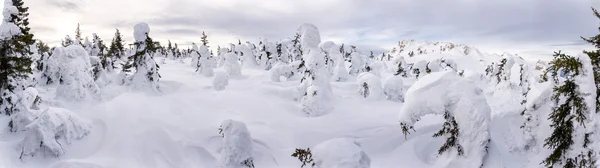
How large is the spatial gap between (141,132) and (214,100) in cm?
772

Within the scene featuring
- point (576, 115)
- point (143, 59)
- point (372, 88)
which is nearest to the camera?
point (576, 115)

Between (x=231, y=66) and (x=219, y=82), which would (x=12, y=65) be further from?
(x=231, y=66)

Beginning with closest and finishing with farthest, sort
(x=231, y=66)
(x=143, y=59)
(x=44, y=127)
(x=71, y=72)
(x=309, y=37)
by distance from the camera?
1. (x=44, y=127)
2. (x=71, y=72)
3. (x=309, y=37)
4. (x=143, y=59)
5. (x=231, y=66)

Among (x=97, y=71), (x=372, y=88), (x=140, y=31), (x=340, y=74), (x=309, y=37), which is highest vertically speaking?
(x=140, y=31)

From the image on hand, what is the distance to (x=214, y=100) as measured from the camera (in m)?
25.2

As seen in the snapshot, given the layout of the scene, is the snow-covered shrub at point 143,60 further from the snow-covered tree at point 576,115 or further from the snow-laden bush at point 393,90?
the snow-covered tree at point 576,115

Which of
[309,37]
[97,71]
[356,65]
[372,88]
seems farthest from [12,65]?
[356,65]

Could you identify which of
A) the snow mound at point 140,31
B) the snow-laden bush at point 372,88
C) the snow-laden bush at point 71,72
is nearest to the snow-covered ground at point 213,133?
the snow-laden bush at point 71,72

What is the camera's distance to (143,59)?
24.1 metres

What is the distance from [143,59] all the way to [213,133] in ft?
31.0

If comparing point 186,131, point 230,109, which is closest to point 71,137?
point 186,131

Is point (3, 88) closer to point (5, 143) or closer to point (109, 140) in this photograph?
point (5, 143)

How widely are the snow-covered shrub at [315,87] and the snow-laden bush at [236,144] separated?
33.3 ft

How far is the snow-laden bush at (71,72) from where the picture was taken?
67.6ft
